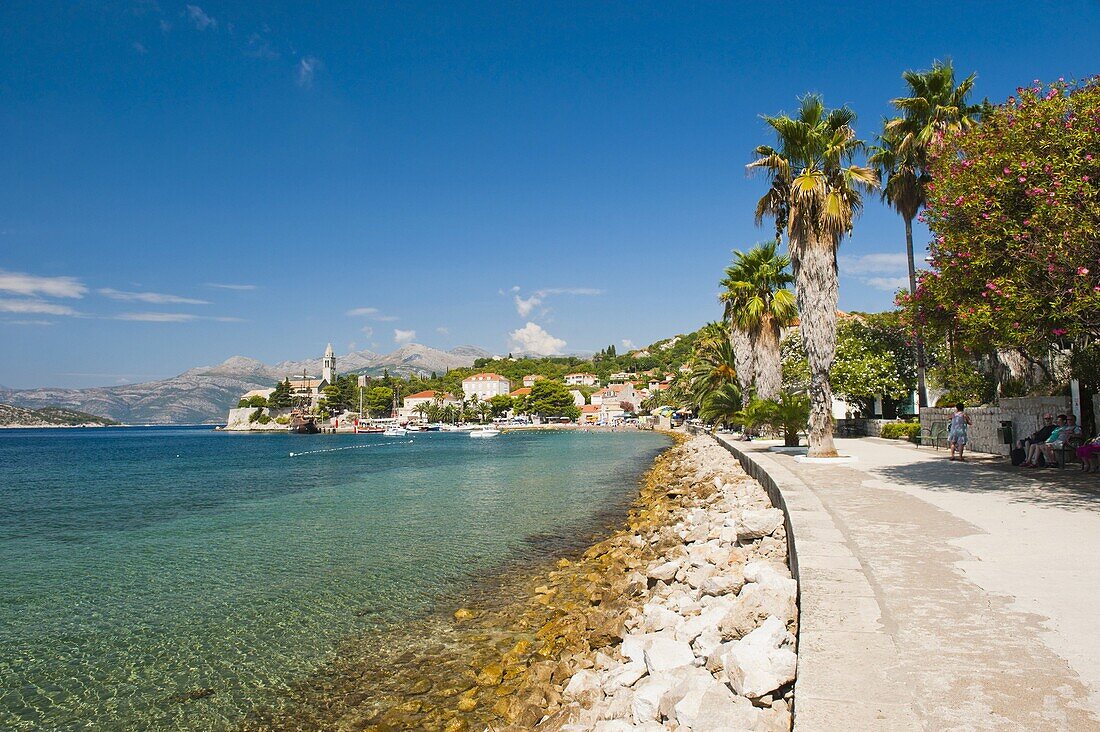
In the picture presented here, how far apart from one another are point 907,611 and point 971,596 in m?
0.77

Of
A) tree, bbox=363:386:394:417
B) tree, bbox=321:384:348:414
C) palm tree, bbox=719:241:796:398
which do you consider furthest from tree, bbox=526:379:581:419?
palm tree, bbox=719:241:796:398

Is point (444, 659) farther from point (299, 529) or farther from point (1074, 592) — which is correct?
point (299, 529)

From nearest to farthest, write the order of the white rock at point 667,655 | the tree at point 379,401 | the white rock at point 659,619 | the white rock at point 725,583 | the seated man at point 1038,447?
1. the white rock at point 667,655
2. the white rock at point 659,619
3. the white rock at point 725,583
4. the seated man at point 1038,447
5. the tree at point 379,401

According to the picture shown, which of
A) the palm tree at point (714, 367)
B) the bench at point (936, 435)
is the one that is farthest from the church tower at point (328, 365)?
the bench at point (936, 435)

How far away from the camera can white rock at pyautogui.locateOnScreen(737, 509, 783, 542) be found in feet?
30.8

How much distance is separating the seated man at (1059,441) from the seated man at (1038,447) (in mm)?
31

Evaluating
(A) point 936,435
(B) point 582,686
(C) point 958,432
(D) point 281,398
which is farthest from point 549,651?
(D) point 281,398

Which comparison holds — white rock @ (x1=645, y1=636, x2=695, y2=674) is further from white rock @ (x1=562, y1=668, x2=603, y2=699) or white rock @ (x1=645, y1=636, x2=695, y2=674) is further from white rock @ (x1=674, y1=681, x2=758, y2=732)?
white rock @ (x1=674, y1=681, x2=758, y2=732)

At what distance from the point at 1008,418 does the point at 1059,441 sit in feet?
11.7

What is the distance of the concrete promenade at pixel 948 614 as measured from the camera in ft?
11.3

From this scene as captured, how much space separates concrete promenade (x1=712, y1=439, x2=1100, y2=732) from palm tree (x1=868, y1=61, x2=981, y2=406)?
18384 mm

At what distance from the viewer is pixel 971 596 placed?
521cm

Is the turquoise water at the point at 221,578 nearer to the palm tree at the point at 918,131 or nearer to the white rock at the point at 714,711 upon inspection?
the white rock at the point at 714,711

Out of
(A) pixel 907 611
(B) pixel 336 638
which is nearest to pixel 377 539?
(B) pixel 336 638
